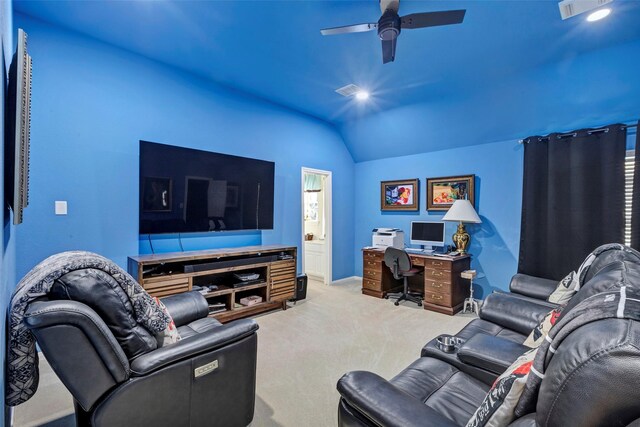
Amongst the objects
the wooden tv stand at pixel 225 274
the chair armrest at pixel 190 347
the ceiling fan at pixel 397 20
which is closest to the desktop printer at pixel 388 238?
the wooden tv stand at pixel 225 274

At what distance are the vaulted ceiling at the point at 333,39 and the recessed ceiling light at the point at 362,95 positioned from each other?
0.15 m

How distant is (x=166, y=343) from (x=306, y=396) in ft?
3.55

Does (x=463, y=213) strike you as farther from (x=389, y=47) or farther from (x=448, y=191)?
(x=389, y=47)

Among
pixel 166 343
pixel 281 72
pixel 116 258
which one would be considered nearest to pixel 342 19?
pixel 281 72

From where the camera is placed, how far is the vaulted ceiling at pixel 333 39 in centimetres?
231

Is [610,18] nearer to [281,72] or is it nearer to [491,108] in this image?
[491,108]

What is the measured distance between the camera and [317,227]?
623 centimetres

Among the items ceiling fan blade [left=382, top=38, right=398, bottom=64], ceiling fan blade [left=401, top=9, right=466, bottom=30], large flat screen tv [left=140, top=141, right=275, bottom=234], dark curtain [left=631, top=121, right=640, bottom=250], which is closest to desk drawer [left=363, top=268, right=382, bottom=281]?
large flat screen tv [left=140, top=141, right=275, bottom=234]

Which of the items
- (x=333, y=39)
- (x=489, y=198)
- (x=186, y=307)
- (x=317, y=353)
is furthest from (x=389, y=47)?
(x=489, y=198)

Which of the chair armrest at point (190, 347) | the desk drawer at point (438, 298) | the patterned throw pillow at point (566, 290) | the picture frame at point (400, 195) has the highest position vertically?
the picture frame at point (400, 195)

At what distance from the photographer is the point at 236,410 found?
1.61 metres

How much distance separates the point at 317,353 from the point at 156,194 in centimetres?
238

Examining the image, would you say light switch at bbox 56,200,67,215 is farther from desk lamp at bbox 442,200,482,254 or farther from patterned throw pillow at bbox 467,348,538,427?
desk lamp at bbox 442,200,482,254

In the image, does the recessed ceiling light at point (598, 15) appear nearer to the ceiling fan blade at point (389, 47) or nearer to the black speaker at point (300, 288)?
the ceiling fan blade at point (389, 47)
